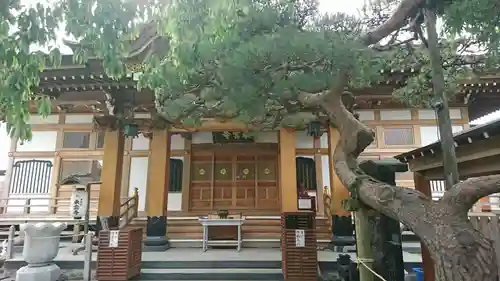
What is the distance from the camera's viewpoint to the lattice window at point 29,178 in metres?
10.7

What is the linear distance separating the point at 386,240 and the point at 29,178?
1123 centimetres

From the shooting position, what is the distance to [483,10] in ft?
9.39

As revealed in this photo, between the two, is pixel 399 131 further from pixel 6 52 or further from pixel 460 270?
pixel 6 52

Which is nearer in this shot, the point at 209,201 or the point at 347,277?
the point at 347,277

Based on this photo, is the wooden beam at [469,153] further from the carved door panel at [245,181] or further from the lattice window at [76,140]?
the lattice window at [76,140]

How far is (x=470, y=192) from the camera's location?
1933mm

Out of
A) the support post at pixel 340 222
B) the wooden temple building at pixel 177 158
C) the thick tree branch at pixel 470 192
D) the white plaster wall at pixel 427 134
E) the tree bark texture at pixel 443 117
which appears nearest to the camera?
the thick tree branch at pixel 470 192

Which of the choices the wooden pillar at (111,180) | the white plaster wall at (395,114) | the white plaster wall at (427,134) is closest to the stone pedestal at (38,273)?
the wooden pillar at (111,180)

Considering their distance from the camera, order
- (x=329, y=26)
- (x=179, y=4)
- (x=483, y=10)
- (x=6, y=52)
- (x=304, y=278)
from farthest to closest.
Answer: (x=304, y=278) → (x=329, y=26) → (x=483, y=10) → (x=179, y=4) → (x=6, y=52)

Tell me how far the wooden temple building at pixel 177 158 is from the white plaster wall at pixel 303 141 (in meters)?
0.04

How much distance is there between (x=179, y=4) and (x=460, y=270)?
245cm

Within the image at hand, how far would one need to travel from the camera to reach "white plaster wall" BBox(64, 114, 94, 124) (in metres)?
10.8

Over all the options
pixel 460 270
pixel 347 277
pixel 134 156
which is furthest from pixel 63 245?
Answer: pixel 460 270

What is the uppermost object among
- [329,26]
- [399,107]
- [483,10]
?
[399,107]
